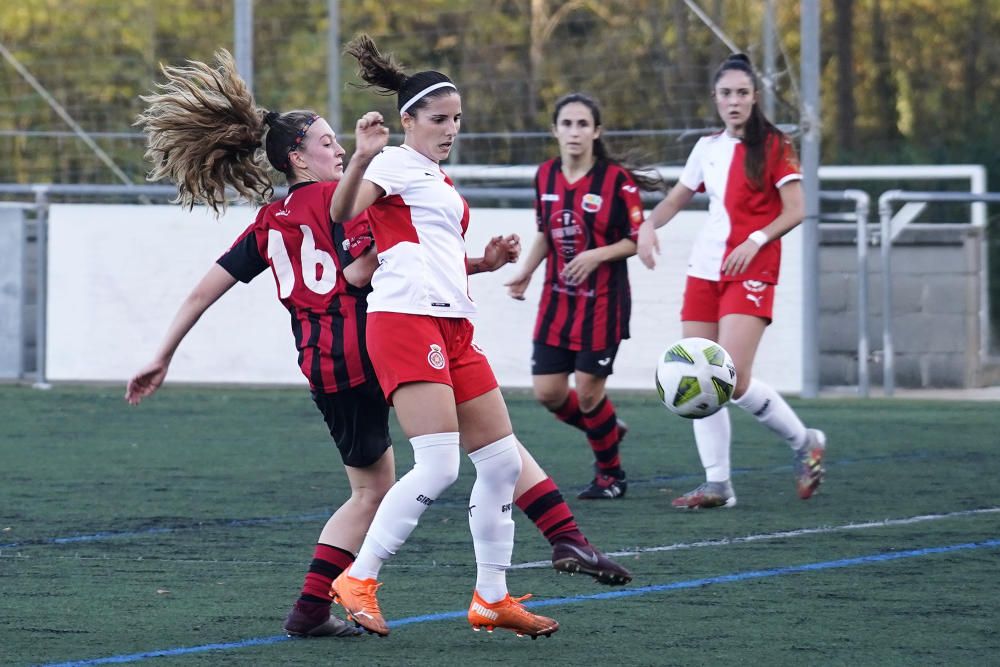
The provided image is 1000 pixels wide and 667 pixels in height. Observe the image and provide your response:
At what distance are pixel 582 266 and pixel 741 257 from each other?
27.7 inches

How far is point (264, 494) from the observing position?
24.8ft

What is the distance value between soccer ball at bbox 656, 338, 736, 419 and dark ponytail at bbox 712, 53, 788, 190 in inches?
35.5

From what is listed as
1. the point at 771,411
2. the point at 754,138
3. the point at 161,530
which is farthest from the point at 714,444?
the point at 161,530

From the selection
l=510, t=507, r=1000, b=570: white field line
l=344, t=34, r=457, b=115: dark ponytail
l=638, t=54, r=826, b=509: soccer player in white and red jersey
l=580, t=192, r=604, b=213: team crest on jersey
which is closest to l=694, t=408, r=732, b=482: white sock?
l=638, t=54, r=826, b=509: soccer player in white and red jersey

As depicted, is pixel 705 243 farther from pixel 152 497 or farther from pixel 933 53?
pixel 933 53

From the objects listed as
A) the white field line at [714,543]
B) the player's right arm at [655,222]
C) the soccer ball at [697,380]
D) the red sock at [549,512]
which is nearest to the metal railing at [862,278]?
the player's right arm at [655,222]

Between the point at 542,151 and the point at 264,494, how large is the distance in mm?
7867

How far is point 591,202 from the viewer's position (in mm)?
7504

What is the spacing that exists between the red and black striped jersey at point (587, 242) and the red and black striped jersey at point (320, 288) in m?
2.87

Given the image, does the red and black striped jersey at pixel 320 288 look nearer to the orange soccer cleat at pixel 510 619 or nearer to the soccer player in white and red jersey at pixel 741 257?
the orange soccer cleat at pixel 510 619

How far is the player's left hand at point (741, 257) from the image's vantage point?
7031 mm

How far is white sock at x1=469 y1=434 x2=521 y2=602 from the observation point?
4.57 metres

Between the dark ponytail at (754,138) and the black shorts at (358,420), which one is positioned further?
the dark ponytail at (754,138)

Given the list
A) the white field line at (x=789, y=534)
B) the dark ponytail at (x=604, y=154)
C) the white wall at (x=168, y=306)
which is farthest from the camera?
the white wall at (x=168, y=306)
